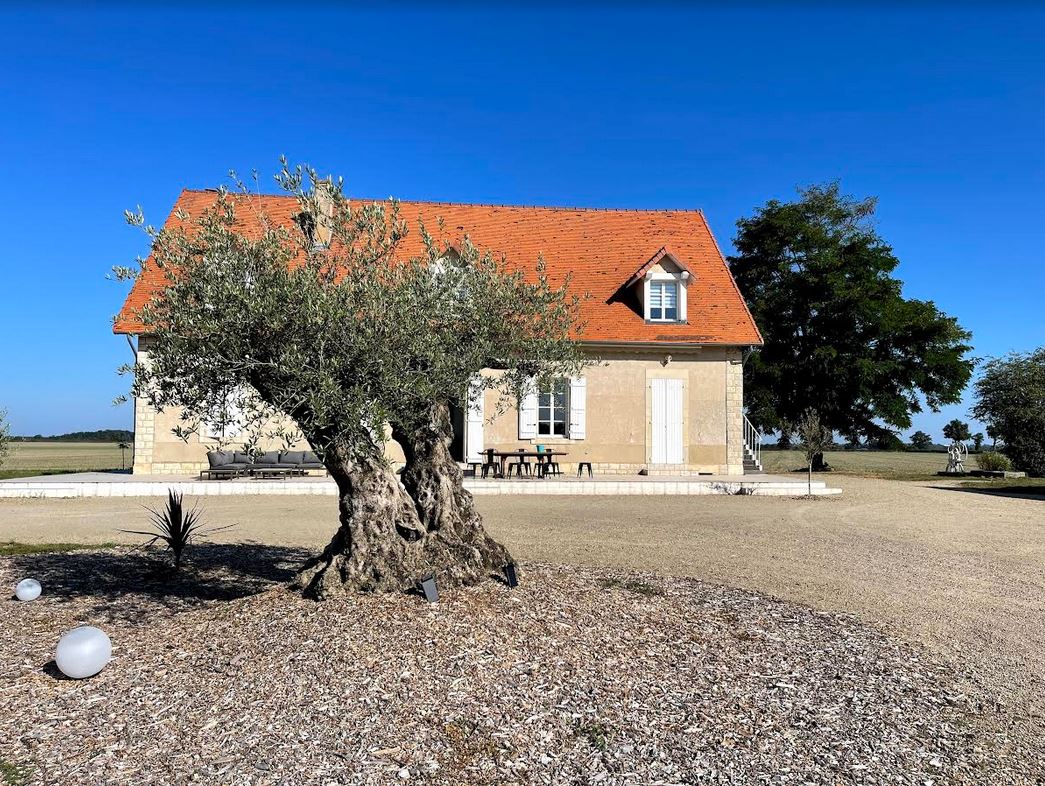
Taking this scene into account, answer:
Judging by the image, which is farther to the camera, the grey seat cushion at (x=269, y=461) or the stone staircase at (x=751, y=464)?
the stone staircase at (x=751, y=464)

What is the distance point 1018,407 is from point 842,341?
661 cm

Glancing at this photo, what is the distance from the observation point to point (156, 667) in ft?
15.9

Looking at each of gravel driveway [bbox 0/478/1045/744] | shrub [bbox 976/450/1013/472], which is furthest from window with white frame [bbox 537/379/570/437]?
shrub [bbox 976/450/1013/472]

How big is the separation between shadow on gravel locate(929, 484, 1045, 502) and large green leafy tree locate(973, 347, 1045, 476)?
638 cm

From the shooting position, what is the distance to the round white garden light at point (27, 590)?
6715 mm

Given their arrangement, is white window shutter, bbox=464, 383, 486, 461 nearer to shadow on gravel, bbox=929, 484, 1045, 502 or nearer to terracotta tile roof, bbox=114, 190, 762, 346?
terracotta tile roof, bbox=114, 190, 762, 346

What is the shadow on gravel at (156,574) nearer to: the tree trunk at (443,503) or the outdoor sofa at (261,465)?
the tree trunk at (443,503)

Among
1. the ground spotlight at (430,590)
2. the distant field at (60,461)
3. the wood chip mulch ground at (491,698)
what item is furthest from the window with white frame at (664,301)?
the distant field at (60,461)

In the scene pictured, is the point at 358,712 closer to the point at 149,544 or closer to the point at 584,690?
the point at 584,690

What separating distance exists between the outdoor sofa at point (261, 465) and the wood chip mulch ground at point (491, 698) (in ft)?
34.5

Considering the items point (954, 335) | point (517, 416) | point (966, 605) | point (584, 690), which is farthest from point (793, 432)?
point (584, 690)

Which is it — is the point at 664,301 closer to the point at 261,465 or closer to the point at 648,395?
the point at 648,395

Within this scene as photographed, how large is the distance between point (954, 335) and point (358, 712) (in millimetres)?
27415

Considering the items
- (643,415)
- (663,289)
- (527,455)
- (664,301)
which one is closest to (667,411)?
(643,415)
